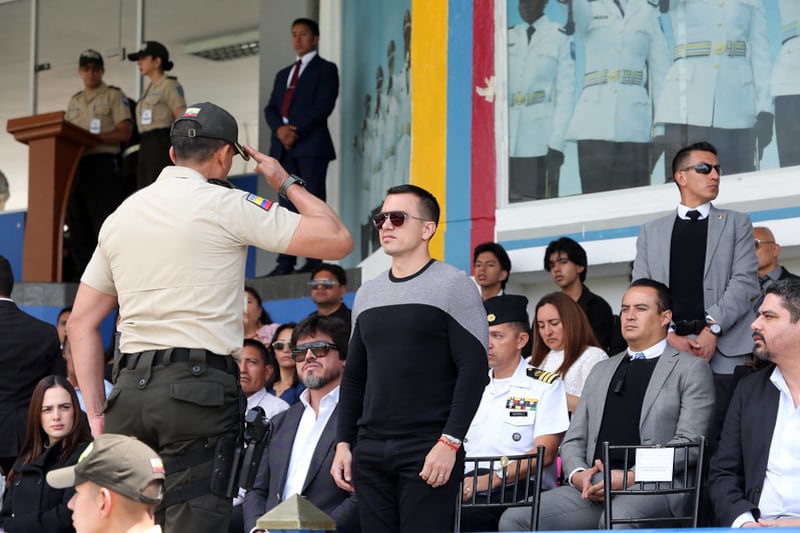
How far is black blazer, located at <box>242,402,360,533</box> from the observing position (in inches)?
227

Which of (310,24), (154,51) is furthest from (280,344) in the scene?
(154,51)

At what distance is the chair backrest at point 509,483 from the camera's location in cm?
534

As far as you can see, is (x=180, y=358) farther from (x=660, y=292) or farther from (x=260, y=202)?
(x=660, y=292)

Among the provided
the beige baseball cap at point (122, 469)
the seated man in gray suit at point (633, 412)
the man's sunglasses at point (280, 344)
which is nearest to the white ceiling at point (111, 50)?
the man's sunglasses at point (280, 344)

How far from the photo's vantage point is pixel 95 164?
39.8 feet

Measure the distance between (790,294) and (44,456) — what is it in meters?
3.64

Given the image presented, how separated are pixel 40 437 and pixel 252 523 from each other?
1268 mm

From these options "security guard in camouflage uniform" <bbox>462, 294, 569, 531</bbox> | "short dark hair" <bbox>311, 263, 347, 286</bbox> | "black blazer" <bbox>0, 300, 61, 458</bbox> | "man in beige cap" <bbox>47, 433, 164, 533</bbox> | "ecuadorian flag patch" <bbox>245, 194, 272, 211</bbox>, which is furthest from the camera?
"short dark hair" <bbox>311, 263, 347, 286</bbox>

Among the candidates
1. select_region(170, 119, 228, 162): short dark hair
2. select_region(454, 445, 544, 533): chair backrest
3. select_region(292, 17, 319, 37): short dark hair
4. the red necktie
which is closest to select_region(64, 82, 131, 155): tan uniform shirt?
the red necktie

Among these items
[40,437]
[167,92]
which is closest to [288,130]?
[167,92]

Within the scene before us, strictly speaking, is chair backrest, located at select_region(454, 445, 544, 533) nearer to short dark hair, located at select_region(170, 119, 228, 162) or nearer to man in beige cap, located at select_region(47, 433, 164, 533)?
A: short dark hair, located at select_region(170, 119, 228, 162)

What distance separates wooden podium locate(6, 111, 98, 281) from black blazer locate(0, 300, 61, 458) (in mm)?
4813

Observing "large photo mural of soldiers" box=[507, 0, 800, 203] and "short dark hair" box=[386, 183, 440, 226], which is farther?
"large photo mural of soldiers" box=[507, 0, 800, 203]

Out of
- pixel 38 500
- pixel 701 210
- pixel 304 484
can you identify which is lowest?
pixel 38 500
